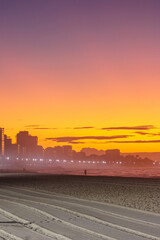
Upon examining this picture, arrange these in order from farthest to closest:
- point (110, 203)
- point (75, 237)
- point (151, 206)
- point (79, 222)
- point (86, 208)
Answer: point (110, 203) < point (151, 206) < point (86, 208) < point (79, 222) < point (75, 237)

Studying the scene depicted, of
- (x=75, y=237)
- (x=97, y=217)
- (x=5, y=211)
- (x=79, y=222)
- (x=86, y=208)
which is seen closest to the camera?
(x=75, y=237)

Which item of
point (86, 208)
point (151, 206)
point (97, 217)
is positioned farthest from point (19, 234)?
point (151, 206)

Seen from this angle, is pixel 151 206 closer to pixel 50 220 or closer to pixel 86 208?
pixel 86 208

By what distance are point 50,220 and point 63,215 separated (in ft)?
3.64

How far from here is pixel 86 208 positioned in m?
14.0

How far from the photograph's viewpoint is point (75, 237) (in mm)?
8688

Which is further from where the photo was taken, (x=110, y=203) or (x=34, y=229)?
(x=110, y=203)

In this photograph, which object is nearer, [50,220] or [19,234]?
[19,234]

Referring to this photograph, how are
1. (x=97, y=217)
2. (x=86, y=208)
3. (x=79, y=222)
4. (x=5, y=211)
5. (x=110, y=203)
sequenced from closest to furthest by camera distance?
(x=79, y=222), (x=97, y=217), (x=5, y=211), (x=86, y=208), (x=110, y=203)

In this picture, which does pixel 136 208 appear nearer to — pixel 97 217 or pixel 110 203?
pixel 110 203

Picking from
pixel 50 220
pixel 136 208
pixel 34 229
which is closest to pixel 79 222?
pixel 50 220

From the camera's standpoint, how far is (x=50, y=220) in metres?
11.0

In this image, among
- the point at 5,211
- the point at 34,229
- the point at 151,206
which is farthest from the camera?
the point at 151,206

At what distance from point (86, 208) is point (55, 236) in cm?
532
